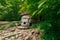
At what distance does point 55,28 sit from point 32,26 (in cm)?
126

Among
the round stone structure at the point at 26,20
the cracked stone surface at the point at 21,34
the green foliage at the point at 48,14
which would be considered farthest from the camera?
the round stone structure at the point at 26,20

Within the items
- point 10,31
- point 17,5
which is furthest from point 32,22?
point 17,5

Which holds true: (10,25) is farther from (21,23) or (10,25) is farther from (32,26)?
(32,26)

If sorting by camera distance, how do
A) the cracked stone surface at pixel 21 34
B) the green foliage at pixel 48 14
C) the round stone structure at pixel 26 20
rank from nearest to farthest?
the green foliage at pixel 48 14 → the cracked stone surface at pixel 21 34 → the round stone structure at pixel 26 20

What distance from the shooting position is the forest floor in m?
4.65

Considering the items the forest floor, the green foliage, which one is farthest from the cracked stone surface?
the green foliage

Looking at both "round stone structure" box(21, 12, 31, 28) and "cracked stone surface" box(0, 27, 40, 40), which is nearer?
"cracked stone surface" box(0, 27, 40, 40)

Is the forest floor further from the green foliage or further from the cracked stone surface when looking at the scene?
the green foliage

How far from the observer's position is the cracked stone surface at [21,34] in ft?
15.3

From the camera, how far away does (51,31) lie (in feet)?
12.9

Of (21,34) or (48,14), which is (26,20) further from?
(48,14)

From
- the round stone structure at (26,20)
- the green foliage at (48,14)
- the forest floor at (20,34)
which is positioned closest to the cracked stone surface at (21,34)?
the forest floor at (20,34)

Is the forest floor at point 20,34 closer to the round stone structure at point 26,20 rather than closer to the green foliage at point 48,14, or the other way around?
the round stone structure at point 26,20

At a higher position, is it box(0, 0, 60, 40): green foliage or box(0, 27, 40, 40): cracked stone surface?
box(0, 0, 60, 40): green foliage
